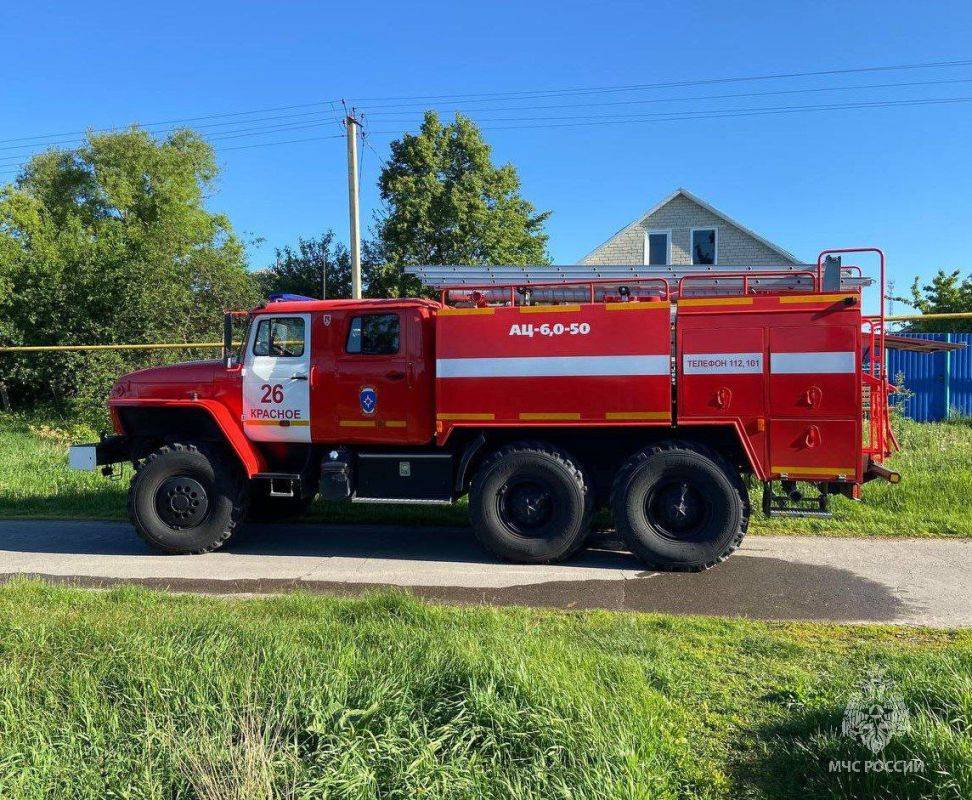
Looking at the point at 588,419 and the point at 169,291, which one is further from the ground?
the point at 169,291

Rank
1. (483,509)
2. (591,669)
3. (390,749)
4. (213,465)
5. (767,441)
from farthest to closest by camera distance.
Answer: (213,465) < (483,509) < (767,441) < (591,669) < (390,749)

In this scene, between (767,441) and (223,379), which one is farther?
(223,379)

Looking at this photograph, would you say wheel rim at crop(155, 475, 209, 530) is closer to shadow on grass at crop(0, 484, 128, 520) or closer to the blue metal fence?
shadow on grass at crop(0, 484, 128, 520)

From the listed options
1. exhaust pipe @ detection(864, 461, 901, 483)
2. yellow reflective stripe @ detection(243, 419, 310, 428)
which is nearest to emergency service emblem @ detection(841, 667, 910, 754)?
exhaust pipe @ detection(864, 461, 901, 483)

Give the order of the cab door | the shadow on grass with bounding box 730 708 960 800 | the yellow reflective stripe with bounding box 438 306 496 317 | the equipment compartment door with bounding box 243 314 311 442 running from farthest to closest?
the equipment compartment door with bounding box 243 314 311 442 < the cab door < the yellow reflective stripe with bounding box 438 306 496 317 < the shadow on grass with bounding box 730 708 960 800

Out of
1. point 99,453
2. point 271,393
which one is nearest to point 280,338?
point 271,393

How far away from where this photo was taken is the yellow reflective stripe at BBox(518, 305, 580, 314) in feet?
22.4

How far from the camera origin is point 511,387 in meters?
6.98

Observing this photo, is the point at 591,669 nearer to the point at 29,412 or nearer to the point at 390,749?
the point at 390,749

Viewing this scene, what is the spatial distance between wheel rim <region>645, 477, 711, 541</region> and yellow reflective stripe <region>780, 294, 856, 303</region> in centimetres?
185

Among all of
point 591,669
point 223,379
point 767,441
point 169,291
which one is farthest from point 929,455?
point 169,291

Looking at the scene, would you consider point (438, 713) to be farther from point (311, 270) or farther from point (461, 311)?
point (311, 270)

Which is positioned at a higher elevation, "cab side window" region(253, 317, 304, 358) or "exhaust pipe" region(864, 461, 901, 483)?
Answer: "cab side window" region(253, 317, 304, 358)

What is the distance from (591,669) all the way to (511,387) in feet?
11.8
